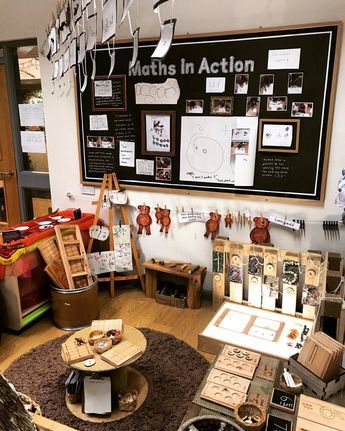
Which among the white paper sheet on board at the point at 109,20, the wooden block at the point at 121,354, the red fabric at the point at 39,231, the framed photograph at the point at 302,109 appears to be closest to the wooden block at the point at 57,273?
the red fabric at the point at 39,231

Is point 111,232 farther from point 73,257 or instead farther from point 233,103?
point 233,103

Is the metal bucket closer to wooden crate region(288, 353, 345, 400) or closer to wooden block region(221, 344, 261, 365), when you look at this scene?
wooden block region(221, 344, 261, 365)

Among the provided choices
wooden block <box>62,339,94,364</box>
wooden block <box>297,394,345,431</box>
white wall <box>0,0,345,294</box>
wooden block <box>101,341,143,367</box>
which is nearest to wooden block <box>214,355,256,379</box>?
wooden block <box>297,394,345,431</box>

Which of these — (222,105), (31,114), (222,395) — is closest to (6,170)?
(31,114)

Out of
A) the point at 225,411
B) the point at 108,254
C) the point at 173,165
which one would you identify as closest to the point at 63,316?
the point at 108,254

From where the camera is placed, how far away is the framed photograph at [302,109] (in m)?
2.57

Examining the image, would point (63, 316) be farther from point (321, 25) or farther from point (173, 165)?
point (321, 25)

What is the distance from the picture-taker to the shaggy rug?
6.50 feet

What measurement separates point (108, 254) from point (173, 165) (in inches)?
38.2

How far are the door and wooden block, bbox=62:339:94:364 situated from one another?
8.36 ft

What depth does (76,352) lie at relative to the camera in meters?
1.96

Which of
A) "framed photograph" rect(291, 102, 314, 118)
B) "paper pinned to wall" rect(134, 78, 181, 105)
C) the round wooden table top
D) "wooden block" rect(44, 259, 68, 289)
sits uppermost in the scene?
"paper pinned to wall" rect(134, 78, 181, 105)

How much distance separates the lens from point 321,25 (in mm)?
2404

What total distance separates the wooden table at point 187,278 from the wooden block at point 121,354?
3.53ft
